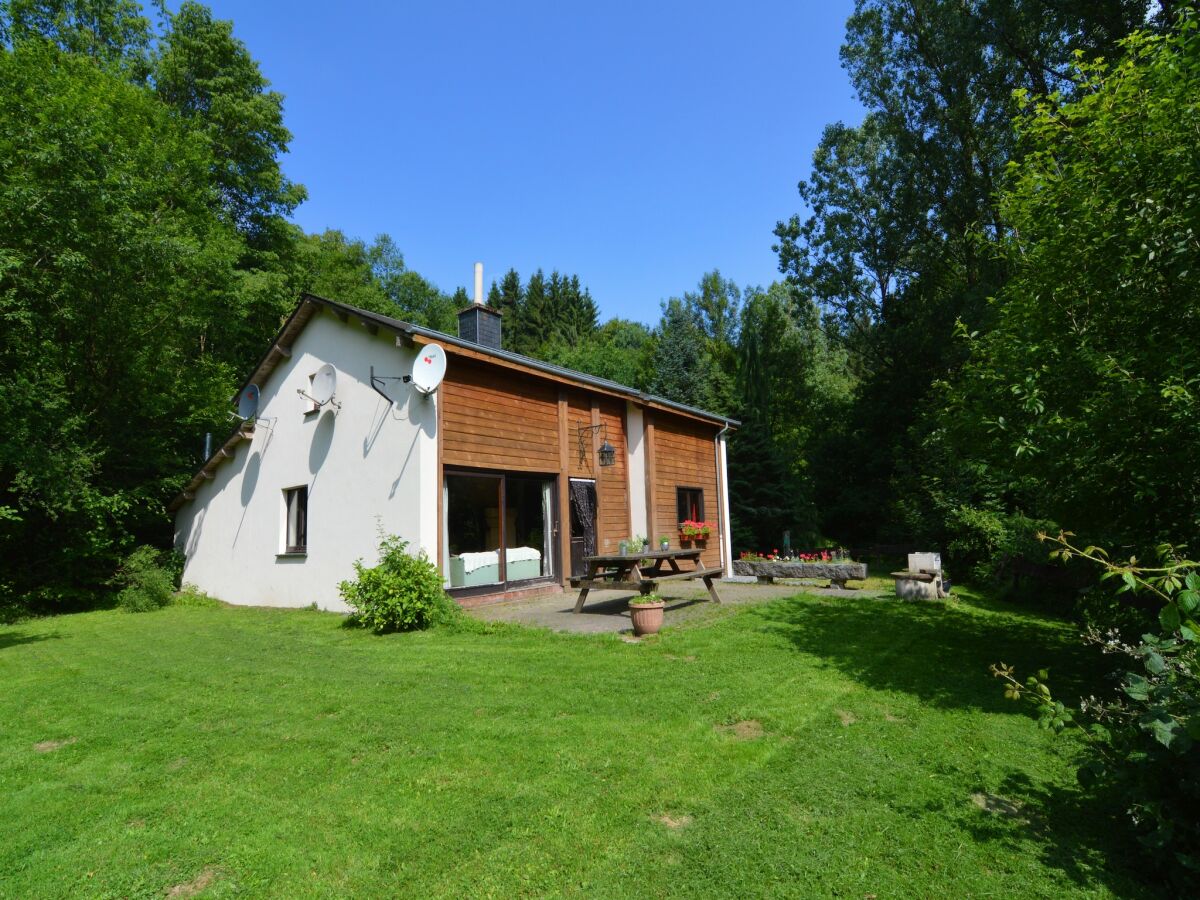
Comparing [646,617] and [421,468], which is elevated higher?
[421,468]

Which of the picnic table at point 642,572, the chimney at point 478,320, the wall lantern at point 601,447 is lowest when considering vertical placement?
the picnic table at point 642,572

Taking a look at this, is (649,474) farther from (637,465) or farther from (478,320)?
(478,320)

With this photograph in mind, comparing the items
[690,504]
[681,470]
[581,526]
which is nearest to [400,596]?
[581,526]

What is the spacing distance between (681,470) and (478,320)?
246 inches

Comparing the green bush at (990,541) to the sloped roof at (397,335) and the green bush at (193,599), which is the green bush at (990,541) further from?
the green bush at (193,599)

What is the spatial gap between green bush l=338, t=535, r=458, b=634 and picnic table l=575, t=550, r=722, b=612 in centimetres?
206

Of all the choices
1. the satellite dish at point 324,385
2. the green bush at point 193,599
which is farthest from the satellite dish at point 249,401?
the green bush at point 193,599

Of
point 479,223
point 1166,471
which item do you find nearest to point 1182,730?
point 1166,471

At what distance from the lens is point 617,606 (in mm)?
9789

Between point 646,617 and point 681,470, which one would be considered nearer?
point 646,617

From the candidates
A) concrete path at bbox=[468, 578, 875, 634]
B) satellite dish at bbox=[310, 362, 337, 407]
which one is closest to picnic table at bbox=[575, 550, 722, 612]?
concrete path at bbox=[468, 578, 875, 634]

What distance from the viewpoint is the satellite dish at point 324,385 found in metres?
11.2

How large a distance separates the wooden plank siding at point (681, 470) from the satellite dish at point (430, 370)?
642 cm

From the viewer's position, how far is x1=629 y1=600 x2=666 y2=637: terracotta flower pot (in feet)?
23.2
